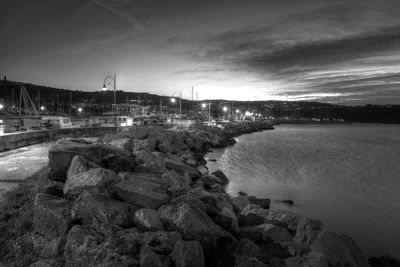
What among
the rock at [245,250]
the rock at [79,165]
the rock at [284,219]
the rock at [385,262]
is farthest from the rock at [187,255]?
the rock at [385,262]

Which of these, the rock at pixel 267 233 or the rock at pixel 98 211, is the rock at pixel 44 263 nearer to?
the rock at pixel 98 211

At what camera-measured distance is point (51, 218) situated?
7.31m

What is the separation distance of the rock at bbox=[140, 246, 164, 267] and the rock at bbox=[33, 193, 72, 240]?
237cm

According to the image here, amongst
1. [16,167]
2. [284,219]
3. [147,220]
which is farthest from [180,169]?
[147,220]

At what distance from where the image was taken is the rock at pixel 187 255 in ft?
19.8

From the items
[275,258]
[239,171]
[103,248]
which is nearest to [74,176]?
[103,248]

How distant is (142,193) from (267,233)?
3722mm

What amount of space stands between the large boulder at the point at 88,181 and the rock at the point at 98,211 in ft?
2.18

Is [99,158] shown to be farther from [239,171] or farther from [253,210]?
[239,171]

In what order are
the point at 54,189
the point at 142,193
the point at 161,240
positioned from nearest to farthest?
the point at 161,240
the point at 142,193
the point at 54,189

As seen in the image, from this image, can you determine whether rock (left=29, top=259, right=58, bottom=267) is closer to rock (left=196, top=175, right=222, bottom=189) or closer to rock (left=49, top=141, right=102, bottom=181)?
rock (left=49, top=141, right=102, bottom=181)

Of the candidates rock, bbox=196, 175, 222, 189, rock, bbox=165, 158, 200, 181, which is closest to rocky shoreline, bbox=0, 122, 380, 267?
rock, bbox=165, 158, 200, 181

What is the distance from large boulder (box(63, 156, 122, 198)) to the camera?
8305 mm

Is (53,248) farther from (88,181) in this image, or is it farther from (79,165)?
(79,165)
